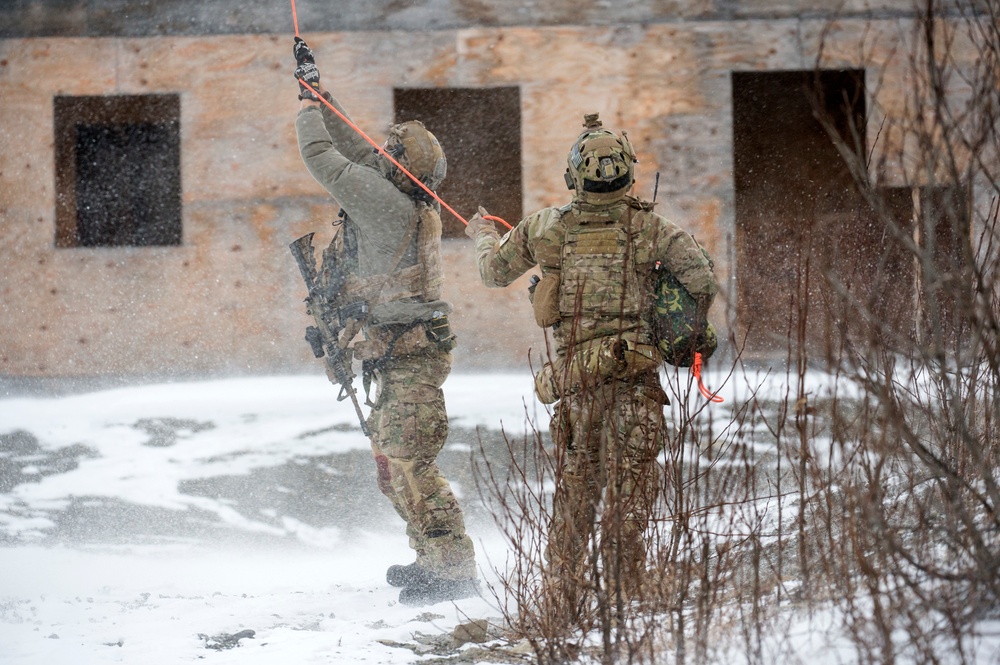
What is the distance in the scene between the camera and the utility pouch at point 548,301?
4.16 m

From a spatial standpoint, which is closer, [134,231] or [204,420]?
[204,420]

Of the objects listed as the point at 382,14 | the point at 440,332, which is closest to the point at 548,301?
the point at 440,332

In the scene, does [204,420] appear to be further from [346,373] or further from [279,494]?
[346,373]

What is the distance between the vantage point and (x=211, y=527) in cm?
614

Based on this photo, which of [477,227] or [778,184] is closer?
[477,227]

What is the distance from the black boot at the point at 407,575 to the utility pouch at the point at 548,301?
4.10 feet

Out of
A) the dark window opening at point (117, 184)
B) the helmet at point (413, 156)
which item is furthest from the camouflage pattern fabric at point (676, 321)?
the dark window opening at point (117, 184)

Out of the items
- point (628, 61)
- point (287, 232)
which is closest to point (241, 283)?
point (287, 232)

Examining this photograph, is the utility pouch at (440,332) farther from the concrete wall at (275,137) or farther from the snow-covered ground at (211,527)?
the concrete wall at (275,137)

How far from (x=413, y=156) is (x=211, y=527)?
2661 mm

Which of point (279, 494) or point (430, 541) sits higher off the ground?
point (279, 494)

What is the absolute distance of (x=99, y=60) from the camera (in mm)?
8445

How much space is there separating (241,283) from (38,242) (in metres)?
1.62

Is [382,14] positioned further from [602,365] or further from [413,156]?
[602,365]
